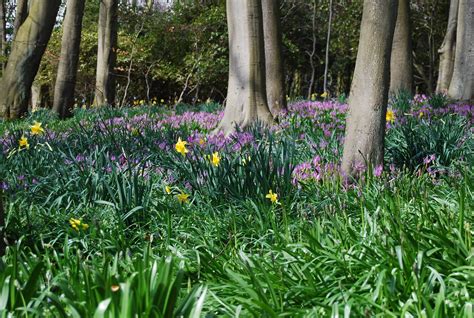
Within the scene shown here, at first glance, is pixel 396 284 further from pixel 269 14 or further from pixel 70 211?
pixel 269 14

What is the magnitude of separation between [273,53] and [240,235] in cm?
660

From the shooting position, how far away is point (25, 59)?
35.2 feet

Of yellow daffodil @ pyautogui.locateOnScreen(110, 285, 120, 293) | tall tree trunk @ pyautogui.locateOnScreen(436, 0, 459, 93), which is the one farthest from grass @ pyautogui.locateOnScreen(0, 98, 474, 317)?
tall tree trunk @ pyautogui.locateOnScreen(436, 0, 459, 93)

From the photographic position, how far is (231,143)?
17.9 ft

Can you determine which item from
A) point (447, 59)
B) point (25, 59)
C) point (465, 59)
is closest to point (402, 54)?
point (465, 59)

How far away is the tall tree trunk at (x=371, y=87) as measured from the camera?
13.6 feet

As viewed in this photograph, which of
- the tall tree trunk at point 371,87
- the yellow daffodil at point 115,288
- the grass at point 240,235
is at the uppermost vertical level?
the tall tree trunk at point 371,87

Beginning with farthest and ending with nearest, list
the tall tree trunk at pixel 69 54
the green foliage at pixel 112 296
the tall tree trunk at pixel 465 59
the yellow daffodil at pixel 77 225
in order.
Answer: the tall tree trunk at pixel 69 54 < the tall tree trunk at pixel 465 59 < the yellow daffodil at pixel 77 225 < the green foliage at pixel 112 296

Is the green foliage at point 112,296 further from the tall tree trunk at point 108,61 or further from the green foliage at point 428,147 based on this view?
the tall tree trunk at point 108,61

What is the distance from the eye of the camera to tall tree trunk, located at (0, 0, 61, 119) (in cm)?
1063

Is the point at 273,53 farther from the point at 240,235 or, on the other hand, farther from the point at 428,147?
the point at 240,235

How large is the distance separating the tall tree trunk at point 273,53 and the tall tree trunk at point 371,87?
4579mm

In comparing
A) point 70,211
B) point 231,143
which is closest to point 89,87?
point 231,143

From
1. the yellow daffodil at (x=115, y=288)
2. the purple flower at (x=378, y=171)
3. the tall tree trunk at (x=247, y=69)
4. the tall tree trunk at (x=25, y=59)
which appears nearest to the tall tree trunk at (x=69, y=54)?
the tall tree trunk at (x=25, y=59)
